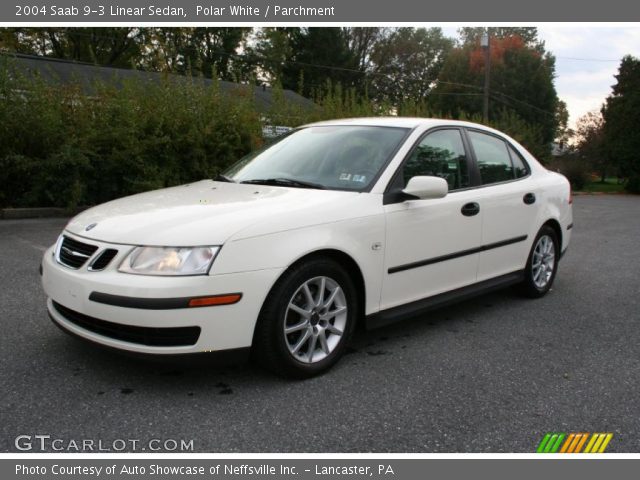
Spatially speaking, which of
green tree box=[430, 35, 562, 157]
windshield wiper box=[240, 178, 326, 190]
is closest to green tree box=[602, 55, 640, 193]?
green tree box=[430, 35, 562, 157]

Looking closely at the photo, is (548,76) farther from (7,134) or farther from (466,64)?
(7,134)

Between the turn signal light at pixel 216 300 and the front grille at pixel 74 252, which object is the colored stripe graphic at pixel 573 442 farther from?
the front grille at pixel 74 252

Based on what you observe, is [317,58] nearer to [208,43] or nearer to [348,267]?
[208,43]

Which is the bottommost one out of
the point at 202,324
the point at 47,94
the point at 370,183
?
the point at 202,324

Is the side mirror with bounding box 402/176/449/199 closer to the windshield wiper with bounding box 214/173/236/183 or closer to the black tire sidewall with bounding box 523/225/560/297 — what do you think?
the windshield wiper with bounding box 214/173/236/183

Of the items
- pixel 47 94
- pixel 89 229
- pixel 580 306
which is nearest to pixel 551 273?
pixel 580 306

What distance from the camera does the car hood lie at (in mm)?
3090

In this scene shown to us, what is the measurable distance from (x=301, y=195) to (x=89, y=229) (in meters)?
1.25

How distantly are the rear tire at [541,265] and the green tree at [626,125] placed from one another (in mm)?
24382

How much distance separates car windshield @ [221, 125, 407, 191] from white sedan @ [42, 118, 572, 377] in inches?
0.5

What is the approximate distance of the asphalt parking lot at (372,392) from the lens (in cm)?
281

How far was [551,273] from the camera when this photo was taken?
5527mm

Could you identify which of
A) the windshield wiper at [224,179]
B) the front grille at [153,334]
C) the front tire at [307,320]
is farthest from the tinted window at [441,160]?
the front grille at [153,334]

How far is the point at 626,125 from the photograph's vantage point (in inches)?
1107
